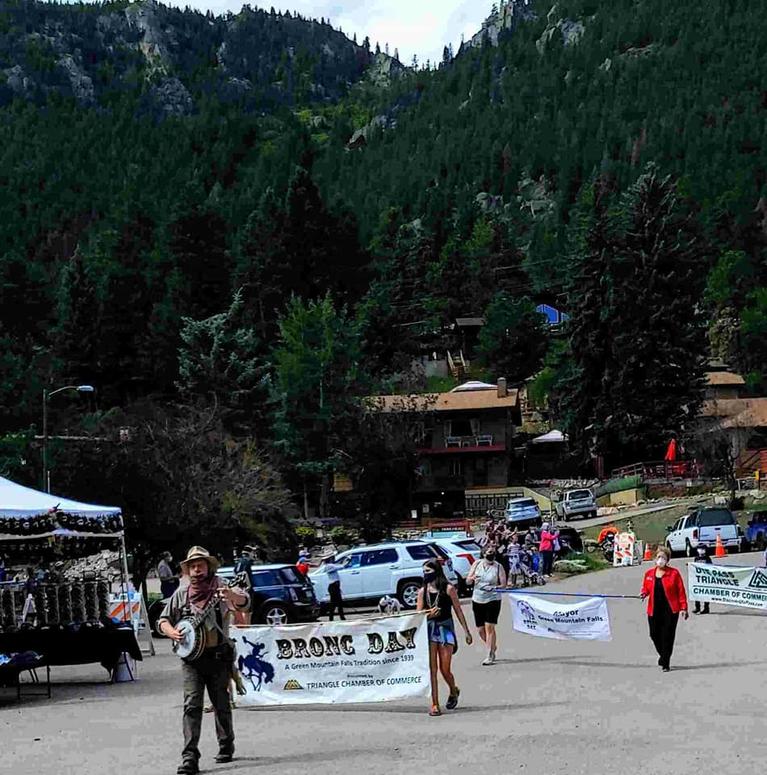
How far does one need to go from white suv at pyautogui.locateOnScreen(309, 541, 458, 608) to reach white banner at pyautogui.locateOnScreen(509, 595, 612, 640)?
10.0 metres

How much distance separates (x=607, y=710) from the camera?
512 inches

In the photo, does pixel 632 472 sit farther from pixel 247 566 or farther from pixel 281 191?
pixel 281 191

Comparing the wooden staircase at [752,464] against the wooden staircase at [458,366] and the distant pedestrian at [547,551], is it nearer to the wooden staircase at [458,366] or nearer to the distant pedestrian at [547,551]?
the distant pedestrian at [547,551]

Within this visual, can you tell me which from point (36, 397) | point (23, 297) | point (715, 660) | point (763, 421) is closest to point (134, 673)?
point (715, 660)

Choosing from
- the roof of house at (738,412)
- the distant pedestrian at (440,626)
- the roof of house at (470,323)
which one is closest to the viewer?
the distant pedestrian at (440,626)

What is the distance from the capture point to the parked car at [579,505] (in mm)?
62094

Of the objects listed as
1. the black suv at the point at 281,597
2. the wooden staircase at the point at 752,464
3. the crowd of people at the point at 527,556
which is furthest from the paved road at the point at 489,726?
the wooden staircase at the point at 752,464

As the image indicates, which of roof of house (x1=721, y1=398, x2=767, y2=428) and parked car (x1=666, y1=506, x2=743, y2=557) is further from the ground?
roof of house (x1=721, y1=398, x2=767, y2=428)

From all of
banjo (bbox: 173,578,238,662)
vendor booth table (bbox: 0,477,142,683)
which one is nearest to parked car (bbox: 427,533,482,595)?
vendor booth table (bbox: 0,477,142,683)

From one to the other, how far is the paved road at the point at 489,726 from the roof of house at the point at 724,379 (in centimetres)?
7377

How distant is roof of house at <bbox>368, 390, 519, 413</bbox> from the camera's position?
7556 centimetres

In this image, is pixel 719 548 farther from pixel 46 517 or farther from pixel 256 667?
pixel 256 667

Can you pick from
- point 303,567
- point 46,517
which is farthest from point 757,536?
point 46,517

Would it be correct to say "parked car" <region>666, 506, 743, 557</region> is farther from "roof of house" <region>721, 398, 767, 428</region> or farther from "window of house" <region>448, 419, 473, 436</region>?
"window of house" <region>448, 419, 473, 436</region>
